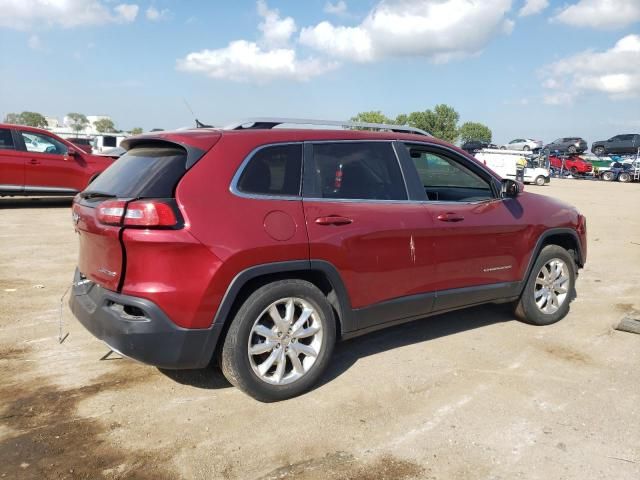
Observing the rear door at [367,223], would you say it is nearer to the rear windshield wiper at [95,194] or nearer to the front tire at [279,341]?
the front tire at [279,341]

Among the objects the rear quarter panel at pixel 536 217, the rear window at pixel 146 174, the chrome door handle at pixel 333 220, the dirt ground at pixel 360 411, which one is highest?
the rear window at pixel 146 174

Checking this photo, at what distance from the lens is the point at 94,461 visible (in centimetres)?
278

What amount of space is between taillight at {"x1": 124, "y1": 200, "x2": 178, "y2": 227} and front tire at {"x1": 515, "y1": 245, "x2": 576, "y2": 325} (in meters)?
3.29

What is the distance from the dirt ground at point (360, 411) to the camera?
2.79m

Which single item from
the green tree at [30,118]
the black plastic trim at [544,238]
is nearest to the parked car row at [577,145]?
the black plastic trim at [544,238]

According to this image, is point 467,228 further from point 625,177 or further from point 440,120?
point 440,120

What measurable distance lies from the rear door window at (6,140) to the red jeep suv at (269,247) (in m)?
9.24

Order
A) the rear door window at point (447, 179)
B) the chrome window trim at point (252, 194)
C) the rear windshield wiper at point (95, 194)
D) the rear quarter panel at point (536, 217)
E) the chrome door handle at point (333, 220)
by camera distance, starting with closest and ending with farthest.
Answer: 1. the chrome window trim at point (252, 194)
2. the rear windshield wiper at point (95, 194)
3. the chrome door handle at point (333, 220)
4. the rear door window at point (447, 179)
5. the rear quarter panel at point (536, 217)

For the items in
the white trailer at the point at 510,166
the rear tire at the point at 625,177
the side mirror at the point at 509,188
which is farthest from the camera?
the rear tire at the point at 625,177

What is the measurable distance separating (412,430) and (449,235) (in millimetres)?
1566

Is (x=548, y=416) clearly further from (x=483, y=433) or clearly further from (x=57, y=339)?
(x=57, y=339)

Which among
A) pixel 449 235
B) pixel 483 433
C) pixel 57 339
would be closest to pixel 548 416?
pixel 483 433

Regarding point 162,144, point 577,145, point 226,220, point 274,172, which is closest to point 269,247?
point 226,220

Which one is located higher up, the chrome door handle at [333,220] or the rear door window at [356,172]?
the rear door window at [356,172]
